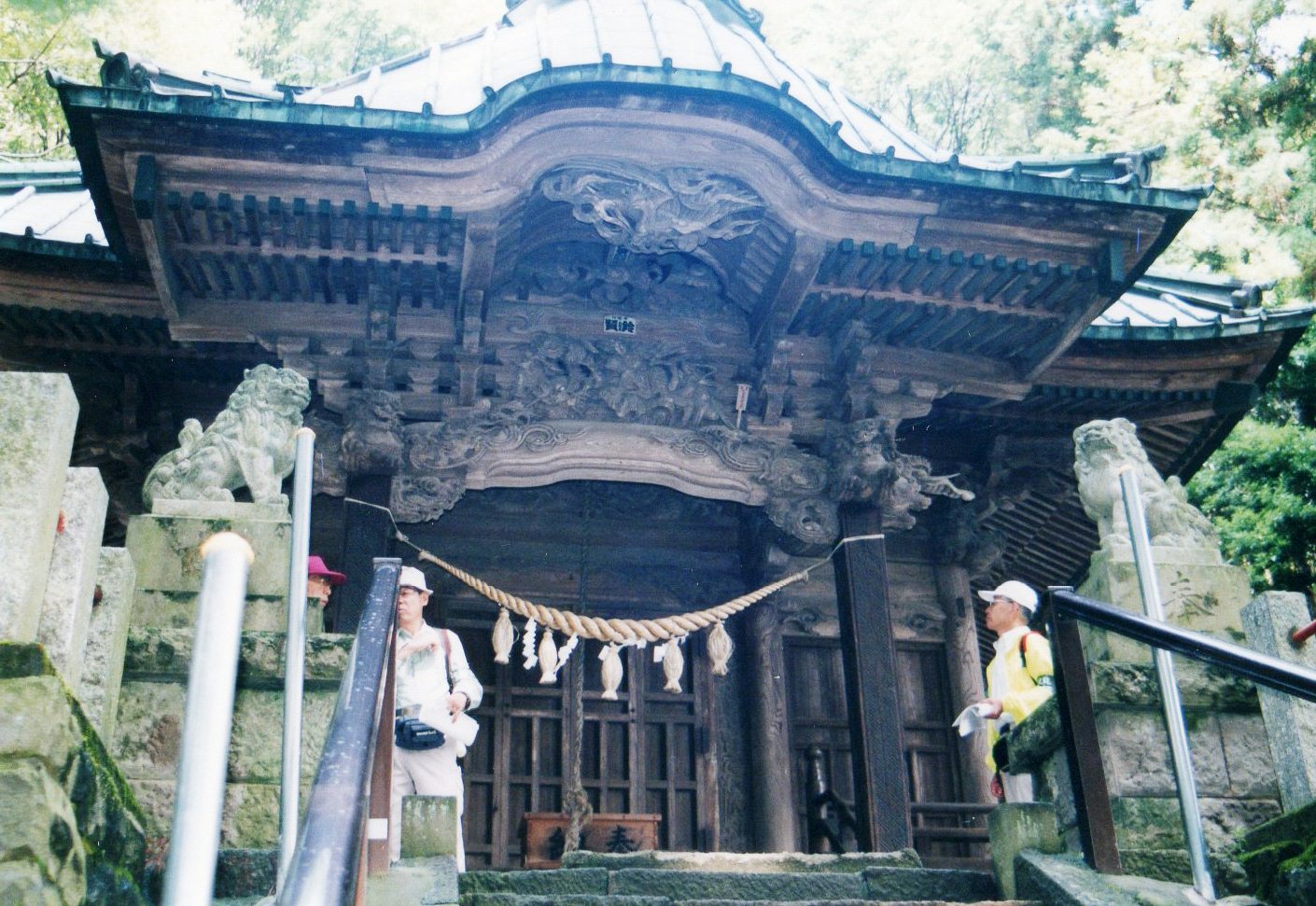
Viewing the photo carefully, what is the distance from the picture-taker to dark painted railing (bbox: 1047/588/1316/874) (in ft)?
16.1

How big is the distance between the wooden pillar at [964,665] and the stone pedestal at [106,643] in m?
6.87

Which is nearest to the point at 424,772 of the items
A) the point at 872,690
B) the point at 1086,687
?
the point at 1086,687

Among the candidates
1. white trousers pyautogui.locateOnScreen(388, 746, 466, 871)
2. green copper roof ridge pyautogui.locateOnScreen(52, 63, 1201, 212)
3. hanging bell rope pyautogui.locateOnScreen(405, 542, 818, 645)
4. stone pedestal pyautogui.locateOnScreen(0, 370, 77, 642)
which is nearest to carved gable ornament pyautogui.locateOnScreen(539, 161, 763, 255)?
green copper roof ridge pyautogui.locateOnScreen(52, 63, 1201, 212)

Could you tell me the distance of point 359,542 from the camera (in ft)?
26.9

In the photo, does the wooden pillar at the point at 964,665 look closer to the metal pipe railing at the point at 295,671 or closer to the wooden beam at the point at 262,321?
the wooden beam at the point at 262,321

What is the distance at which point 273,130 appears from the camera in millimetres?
7367

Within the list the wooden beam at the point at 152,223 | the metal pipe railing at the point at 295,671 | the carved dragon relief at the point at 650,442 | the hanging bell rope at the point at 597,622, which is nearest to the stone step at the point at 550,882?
the metal pipe railing at the point at 295,671

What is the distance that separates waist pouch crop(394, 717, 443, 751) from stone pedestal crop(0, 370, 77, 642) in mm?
2131

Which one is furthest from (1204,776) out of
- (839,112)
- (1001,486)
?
(839,112)

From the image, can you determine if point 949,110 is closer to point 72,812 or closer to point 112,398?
point 112,398

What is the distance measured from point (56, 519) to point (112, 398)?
512 centimetres

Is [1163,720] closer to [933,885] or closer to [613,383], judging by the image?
[933,885]

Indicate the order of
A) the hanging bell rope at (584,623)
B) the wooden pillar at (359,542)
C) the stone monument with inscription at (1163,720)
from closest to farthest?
the stone monument with inscription at (1163,720)
the wooden pillar at (359,542)
the hanging bell rope at (584,623)

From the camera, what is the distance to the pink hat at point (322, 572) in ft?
22.1
